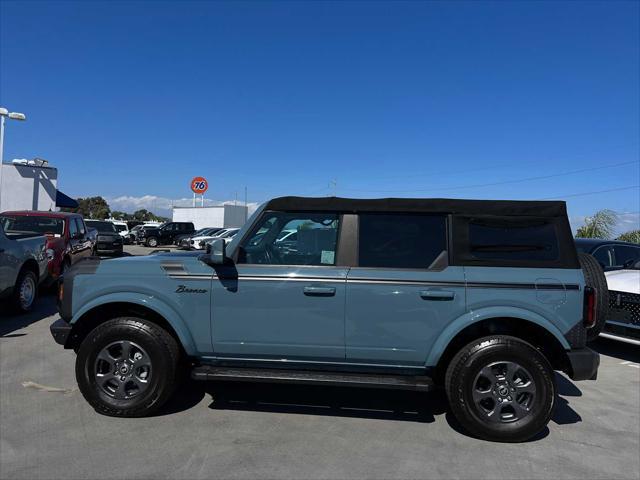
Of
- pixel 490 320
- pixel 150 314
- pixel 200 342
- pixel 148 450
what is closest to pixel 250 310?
pixel 200 342

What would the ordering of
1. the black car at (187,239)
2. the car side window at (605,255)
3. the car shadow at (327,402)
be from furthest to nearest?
the black car at (187,239)
the car side window at (605,255)
the car shadow at (327,402)

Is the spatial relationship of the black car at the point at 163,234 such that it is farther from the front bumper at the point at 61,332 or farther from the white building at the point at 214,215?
the front bumper at the point at 61,332

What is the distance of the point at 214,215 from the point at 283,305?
43.2 metres

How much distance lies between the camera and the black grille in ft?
19.7

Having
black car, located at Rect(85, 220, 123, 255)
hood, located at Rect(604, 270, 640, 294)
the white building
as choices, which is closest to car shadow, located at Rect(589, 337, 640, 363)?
hood, located at Rect(604, 270, 640, 294)

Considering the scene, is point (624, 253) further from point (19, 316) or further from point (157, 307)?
point (19, 316)

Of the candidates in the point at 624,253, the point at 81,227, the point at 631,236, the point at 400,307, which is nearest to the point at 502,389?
the point at 400,307

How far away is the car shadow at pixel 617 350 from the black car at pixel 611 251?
137cm

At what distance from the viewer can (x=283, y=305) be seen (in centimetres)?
381

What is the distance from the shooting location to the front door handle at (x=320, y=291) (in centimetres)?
377

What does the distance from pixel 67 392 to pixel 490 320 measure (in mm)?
4028

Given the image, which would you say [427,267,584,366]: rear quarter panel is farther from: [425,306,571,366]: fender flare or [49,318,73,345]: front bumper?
[49,318,73,345]: front bumper

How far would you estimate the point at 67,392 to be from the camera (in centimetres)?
447

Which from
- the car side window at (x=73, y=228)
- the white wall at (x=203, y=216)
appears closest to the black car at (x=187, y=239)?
the white wall at (x=203, y=216)
